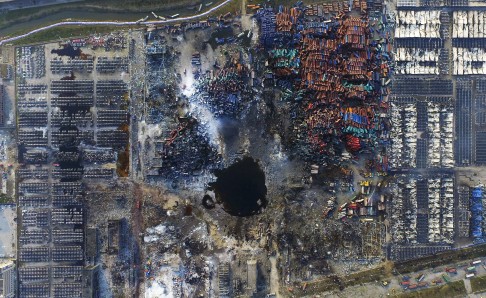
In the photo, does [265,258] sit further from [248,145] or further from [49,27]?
[49,27]

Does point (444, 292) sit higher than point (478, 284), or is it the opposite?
point (478, 284)

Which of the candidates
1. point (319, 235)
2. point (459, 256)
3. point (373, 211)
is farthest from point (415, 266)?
point (319, 235)

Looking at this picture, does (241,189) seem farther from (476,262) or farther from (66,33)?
(476,262)

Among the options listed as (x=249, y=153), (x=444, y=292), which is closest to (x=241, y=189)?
(x=249, y=153)

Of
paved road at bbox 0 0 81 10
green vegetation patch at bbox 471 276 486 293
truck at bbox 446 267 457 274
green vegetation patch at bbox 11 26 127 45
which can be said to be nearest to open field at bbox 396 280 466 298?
green vegetation patch at bbox 471 276 486 293

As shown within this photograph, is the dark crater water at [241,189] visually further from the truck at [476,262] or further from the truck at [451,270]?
the truck at [476,262]

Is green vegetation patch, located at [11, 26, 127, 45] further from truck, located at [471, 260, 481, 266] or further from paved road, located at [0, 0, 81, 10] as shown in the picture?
truck, located at [471, 260, 481, 266]
